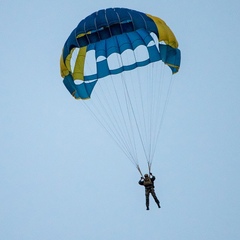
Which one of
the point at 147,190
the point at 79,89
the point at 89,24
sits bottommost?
the point at 147,190

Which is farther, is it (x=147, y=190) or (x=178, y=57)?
(x=178, y=57)

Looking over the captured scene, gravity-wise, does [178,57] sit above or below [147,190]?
above

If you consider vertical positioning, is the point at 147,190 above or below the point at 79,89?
below

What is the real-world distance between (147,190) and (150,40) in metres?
6.12

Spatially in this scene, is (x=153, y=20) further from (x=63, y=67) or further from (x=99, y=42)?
(x=63, y=67)

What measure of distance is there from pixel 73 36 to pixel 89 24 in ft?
2.87

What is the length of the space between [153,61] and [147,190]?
5.57 m

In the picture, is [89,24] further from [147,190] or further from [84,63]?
[147,190]

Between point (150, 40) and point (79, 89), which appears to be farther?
point (79, 89)

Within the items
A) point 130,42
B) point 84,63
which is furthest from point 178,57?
point 84,63

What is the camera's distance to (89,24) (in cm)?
2172

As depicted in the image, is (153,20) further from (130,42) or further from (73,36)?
(73,36)

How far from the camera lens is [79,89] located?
24000mm

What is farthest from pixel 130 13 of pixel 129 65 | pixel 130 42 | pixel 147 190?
pixel 147 190
